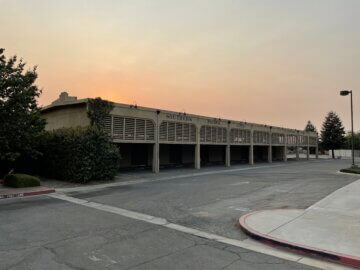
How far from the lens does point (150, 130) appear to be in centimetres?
2542

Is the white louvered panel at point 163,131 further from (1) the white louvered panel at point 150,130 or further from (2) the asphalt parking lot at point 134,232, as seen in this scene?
(2) the asphalt parking lot at point 134,232

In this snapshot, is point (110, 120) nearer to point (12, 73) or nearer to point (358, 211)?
point (12, 73)

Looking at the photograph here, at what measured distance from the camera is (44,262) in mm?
5953

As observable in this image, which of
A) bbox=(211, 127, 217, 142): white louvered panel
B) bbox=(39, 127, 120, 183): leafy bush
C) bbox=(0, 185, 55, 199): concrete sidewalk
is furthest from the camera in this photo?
bbox=(211, 127, 217, 142): white louvered panel

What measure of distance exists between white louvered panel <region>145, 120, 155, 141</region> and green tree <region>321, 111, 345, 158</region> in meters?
54.9

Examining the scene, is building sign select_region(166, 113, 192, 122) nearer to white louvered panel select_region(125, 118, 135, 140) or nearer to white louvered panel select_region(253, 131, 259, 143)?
white louvered panel select_region(125, 118, 135, 140)

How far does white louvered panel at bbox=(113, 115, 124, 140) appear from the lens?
22.4 m

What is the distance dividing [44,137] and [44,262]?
663 inches

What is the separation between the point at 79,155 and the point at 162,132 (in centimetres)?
883

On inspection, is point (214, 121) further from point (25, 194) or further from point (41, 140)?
point (25, 194)

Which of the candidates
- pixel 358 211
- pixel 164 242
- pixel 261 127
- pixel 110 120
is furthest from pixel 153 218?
pixel 261 127

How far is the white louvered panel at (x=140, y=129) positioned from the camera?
79.2 ft

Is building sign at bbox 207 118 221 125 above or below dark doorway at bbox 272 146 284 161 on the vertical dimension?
above

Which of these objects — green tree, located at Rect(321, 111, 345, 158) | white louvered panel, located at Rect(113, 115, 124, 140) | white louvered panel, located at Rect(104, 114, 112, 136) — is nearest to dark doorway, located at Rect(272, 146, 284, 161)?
green tree, located at Rect(321, 111, 345, 158)
